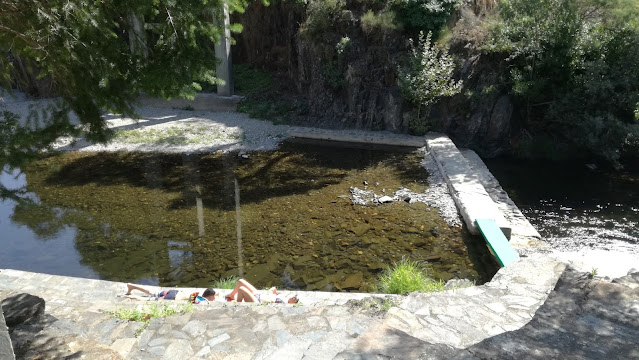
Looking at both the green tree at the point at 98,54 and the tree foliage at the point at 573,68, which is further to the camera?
the tree foliage at the point at 573,68

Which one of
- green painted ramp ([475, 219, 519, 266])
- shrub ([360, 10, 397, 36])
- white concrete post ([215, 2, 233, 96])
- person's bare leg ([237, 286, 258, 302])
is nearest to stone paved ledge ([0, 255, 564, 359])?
person's bare leg ([237, 286, 258, 302])

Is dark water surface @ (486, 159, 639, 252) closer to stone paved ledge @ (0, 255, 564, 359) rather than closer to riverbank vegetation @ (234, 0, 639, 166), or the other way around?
riverbank vegetation @ (234, 0, 639, 166)

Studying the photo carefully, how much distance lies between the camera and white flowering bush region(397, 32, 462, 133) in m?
12.0

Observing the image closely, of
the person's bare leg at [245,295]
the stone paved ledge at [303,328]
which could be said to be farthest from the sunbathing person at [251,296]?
the stone paved ledge at [303,328]

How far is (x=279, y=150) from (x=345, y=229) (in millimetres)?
5066

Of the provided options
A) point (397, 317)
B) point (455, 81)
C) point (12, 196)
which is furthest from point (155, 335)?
point (455, 81)

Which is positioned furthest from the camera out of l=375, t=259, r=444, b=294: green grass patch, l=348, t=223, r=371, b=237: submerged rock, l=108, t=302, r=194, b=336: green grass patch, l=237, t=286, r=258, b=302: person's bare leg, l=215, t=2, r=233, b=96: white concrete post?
l=215, t=2, r=233, b=96: white concrete post

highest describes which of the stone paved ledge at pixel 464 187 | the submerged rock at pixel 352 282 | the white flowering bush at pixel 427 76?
the white flowering bush at pixel 427 76

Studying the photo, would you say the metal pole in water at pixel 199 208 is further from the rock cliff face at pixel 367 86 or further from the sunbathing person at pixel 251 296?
the rock cliff face at pixel 367 86

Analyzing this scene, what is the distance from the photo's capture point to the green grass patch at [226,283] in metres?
6.02

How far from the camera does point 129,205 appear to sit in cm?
902

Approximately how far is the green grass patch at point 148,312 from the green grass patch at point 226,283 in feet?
4.25

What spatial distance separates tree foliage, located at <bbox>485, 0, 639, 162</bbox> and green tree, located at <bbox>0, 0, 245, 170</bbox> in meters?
9.32

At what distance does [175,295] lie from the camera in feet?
18.3
